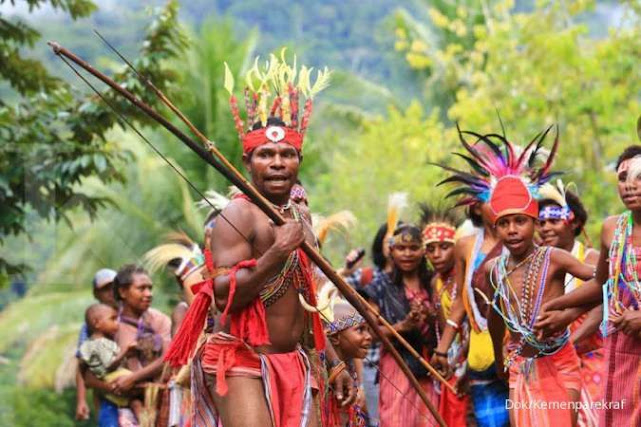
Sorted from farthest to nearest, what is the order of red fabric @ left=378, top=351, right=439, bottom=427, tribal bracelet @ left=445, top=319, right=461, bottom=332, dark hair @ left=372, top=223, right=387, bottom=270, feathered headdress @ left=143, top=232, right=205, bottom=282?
1. dark hair @ left=372, top=223, right=387, bottom=270
2. feathered headdress @ left=143, top=232, right=205, bottom=282
3. red fabric @ left=378, top=351, right=439, bottom=427
4. tribal bracelet @ left=445, top=319, right=461, bottom=332

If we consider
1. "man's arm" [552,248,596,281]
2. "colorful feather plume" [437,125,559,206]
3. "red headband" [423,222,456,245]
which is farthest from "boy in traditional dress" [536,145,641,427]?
"red headband" [423,222,456,245]

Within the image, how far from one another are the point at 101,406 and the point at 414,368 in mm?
2794

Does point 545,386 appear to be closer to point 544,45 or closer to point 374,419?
point 374,419

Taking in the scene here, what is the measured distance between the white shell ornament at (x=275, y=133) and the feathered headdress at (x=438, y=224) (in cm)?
405

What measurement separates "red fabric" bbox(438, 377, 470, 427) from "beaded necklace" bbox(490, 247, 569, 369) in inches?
73.8

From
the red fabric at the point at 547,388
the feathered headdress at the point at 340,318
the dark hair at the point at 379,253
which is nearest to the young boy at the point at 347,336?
the feathered headdress at the point at 340,318

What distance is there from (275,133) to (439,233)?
415 cm

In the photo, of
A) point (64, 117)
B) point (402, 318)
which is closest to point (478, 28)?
point (64, 117)

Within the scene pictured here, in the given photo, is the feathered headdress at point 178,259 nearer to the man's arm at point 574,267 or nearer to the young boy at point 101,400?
the young boy at point 101,400

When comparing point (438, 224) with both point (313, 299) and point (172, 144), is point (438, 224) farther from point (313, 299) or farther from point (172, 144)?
point (172, 144)

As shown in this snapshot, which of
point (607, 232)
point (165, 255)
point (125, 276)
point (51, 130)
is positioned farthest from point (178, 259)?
point (607, 232)

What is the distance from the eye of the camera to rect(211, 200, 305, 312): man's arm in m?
7.59

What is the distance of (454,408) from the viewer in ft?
36.9

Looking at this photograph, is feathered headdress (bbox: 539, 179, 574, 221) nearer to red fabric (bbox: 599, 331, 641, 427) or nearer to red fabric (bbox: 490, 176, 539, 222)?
red fabric (bbox: 490, 176, 539, 222)
